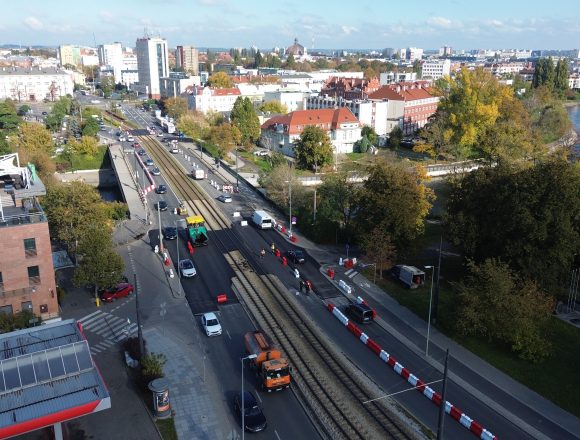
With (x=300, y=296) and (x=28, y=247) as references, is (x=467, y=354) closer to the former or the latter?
(x=300, y=296)

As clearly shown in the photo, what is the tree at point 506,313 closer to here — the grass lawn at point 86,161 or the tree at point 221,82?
the grass lawn at point 86,161

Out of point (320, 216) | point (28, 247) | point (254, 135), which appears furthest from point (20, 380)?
point (254, 135)

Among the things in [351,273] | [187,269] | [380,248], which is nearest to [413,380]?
[380,248]

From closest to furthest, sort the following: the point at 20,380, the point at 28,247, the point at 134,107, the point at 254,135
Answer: the point at 20,380, the point at 28,247, the point at 254,135, the point at 134,107

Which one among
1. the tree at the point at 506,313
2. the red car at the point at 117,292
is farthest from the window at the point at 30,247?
the tree at the point at 506,313

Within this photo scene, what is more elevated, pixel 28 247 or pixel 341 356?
pixel 28 247

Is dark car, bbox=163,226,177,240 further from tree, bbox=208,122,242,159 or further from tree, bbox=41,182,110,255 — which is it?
tree, bbox=208,122,242,159

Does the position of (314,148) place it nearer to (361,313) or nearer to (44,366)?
(361,313)
